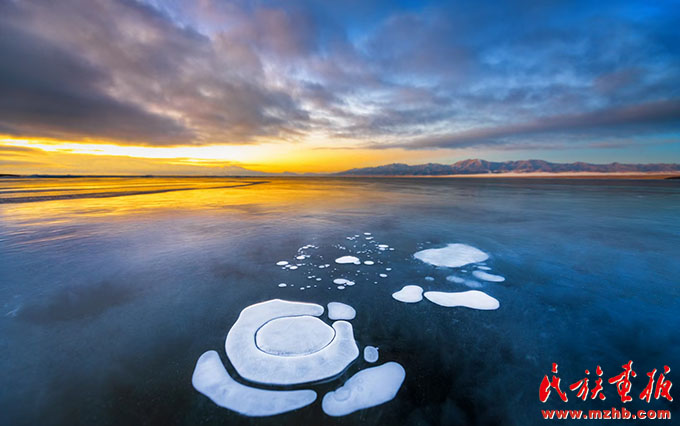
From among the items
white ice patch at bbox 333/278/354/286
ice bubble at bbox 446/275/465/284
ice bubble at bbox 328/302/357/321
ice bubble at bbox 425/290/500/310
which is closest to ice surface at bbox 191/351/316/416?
Result: ice bubble at bbox 328/302/357/321

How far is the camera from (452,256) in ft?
22.9

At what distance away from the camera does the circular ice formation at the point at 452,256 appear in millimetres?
6484

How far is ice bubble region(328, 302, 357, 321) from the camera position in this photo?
4031 mm

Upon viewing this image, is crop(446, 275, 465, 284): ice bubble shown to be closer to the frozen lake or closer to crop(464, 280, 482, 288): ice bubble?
crop(464, 280, 482, 288): ice bubble

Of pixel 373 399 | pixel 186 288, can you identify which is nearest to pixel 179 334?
pixel 186 288

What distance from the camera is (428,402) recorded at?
248 centimetres

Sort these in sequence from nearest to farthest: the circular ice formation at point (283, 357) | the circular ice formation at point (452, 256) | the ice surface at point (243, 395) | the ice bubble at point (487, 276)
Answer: the ice surface at point (243, 395) < the circular ice formation at point (283, 357) < the ice bubble at point (487, 276) < the circular ice formation at point (452, 256)

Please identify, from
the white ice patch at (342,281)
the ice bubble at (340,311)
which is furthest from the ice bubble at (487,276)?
the ice bubble at (340,311)

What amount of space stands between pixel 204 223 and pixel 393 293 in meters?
10.3

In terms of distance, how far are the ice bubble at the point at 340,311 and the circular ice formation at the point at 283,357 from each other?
17 cm

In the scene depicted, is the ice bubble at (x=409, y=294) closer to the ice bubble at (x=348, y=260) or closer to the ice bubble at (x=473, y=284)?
the ice bubble at (x=473, y=284)

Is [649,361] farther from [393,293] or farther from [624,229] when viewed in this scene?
[624,229]

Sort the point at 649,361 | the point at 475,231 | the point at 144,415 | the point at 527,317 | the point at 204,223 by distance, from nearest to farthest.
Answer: the point at 144,415 < the point at 649,361 < the point at 527,317 < the point at 475,231 < the point at 204,223

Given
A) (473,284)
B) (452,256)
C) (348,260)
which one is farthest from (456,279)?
(348,260)
